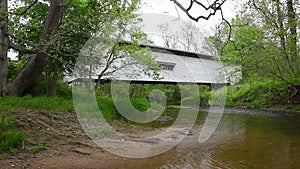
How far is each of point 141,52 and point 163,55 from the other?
16.3 ft

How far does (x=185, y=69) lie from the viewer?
55.8 feet

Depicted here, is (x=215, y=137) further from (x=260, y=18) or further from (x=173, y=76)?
(x=173, y=76)

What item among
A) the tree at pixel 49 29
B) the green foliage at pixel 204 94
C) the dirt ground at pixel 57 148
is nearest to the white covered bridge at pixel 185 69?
the green foliage at pixel 204 94

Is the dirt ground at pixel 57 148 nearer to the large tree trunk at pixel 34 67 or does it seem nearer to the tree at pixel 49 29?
the tree at pixel 49 29

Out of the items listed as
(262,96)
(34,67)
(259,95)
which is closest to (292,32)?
(262,96)

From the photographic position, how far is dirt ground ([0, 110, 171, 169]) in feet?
14.4

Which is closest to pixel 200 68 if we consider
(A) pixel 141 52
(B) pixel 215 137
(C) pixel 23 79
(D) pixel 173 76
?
(D) pixel 173 76

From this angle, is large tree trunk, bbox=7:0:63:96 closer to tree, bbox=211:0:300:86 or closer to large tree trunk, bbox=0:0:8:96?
large tree trunk, bbox=0:0:8:96

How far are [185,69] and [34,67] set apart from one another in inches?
414

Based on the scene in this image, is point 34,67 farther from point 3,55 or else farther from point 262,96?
point 262,96

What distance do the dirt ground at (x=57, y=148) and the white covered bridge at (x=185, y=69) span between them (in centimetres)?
721

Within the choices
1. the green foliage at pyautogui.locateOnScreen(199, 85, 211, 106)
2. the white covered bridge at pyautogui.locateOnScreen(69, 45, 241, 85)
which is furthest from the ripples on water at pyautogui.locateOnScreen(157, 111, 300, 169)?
the green foliage at pyautogui.locateOnScreen(199, 85, 211, 106)

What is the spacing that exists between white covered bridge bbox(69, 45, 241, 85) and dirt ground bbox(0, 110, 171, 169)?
7.21 metres

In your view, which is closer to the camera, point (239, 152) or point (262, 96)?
point (239, 152)
